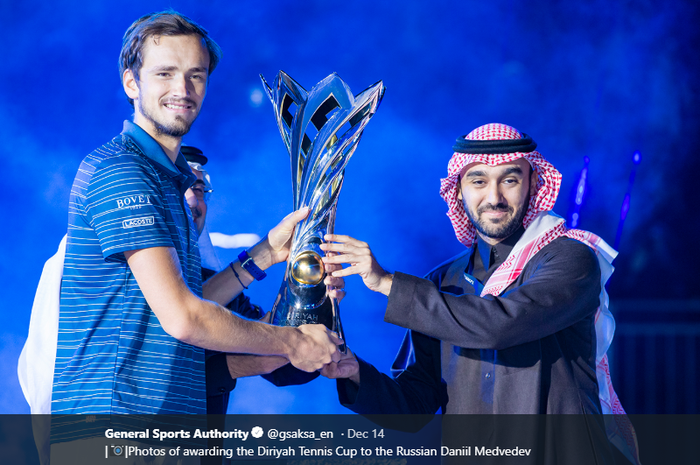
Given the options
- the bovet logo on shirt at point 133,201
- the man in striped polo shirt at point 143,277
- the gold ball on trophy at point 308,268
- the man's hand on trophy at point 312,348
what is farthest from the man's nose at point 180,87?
the man's hand on trophy at point 312,348

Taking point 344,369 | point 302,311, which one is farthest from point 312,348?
point 344,369

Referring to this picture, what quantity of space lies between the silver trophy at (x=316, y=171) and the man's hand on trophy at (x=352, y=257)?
0.03 meters

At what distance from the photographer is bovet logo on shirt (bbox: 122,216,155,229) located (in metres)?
1.30

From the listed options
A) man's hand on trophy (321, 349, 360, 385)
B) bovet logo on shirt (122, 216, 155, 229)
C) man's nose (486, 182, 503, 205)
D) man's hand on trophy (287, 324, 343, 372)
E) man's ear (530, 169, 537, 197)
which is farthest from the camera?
man's ear (530, 169, 537, 197)

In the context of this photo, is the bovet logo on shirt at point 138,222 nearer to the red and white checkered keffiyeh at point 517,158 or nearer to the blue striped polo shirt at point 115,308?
the blue striped polo shirt at point 115,308

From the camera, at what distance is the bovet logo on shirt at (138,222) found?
4.26ft

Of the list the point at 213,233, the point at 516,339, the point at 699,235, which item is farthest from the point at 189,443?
the point at 699,235

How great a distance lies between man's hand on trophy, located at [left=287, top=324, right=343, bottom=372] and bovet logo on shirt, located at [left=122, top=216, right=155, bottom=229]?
462 millimetres

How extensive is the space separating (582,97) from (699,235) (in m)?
1.51

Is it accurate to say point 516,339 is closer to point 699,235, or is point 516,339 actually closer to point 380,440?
point 380,440

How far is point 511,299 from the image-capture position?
5.44ft

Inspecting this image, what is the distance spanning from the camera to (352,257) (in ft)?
5.28

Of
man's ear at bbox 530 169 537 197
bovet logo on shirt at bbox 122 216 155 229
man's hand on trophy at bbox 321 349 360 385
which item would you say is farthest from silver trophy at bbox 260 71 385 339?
man's ear at bbox 530 169 537 197

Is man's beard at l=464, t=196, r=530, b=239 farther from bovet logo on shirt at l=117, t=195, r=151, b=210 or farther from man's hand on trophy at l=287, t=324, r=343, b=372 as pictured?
bovet logo on shirt at l=117, t=195, r=151, b=210
